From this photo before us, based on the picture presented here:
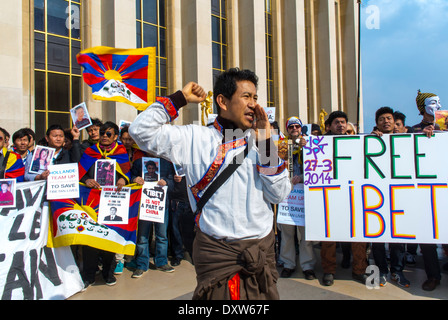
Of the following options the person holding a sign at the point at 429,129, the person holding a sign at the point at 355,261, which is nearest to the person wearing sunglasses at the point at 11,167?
the person holding a sign at the point at 355,261

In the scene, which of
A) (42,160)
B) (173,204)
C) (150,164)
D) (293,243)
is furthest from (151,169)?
(293,243)

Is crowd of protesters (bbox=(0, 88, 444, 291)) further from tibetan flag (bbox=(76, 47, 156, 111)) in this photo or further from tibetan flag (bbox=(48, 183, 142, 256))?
tibetan flag (bbox=(76, 47, 156, 111))

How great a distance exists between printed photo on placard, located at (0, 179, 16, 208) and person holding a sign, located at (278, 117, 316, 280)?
3580 mm

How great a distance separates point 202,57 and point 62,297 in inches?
418

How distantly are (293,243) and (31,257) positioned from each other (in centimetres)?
345

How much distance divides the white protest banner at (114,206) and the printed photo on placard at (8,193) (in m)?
1.01

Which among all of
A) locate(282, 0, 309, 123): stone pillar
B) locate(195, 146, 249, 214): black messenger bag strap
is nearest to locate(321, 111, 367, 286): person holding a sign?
locate(195, 146, 249, 214): black messenger bag strap

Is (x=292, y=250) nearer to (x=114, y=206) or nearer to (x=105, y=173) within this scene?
(x=114, y=206)

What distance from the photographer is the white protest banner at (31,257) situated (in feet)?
12.3

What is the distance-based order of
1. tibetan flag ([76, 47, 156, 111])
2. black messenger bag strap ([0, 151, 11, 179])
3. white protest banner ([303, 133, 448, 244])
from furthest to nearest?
tibetan flag ([76, 47, 156, 111]) < black messenger bag strap ([0, 151, 11, 179]) < white protest banner ([303, 133, 448, 244])

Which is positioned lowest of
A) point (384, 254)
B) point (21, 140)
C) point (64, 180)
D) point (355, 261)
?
point (355, 261)

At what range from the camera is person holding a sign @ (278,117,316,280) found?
4.65 meters

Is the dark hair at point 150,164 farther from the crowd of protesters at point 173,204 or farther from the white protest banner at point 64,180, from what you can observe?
the white protest banner at point 64,180

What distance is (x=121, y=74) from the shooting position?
4.84m
